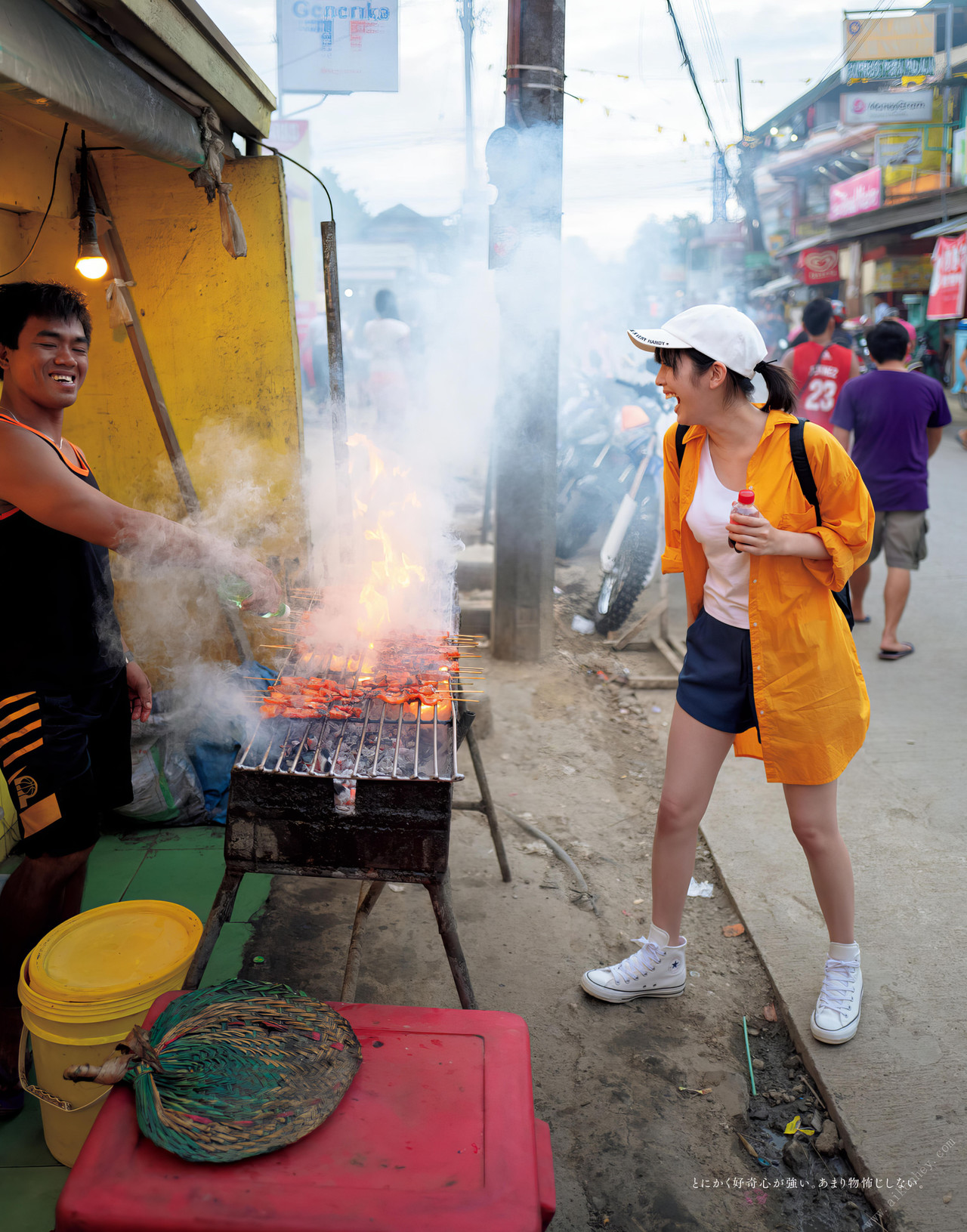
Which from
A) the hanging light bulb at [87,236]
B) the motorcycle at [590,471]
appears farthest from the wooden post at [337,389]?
the motorcycle at [590,471]

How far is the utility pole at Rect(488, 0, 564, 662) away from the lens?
5320mm

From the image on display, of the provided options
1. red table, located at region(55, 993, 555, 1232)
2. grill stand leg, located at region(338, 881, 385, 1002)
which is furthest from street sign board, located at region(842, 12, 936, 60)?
red table, located at region(55, 993, 555, 1232)

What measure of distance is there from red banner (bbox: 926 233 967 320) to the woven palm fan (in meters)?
17.0

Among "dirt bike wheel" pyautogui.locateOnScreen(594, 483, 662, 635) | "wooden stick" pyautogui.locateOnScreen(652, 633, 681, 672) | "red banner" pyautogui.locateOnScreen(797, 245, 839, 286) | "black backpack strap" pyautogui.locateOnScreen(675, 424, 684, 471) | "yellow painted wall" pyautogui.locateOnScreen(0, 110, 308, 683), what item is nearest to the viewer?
"black backpack strap" pyautogui.locateOnScreen(675, 424, 684, 471)

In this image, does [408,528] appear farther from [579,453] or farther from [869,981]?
[579,453]

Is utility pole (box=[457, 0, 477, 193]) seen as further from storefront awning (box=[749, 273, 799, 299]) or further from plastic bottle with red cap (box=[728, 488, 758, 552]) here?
storefront awning (box=[749, 273, 799, 299])

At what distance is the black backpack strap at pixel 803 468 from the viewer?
2.43 meters

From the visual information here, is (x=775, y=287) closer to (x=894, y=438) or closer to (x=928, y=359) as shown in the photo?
(x=928, y=359)

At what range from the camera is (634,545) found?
686cm

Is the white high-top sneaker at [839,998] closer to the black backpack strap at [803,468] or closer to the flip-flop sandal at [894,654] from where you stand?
the black backpack strap at [803,468]

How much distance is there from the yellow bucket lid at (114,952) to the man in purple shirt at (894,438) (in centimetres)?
517

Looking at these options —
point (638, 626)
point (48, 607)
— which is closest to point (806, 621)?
point (48, 607)

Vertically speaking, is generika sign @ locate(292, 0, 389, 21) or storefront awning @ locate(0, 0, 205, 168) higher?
generika sign @ locate(292, 0, 389, 21)

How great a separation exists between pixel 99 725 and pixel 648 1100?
88.3 inches
